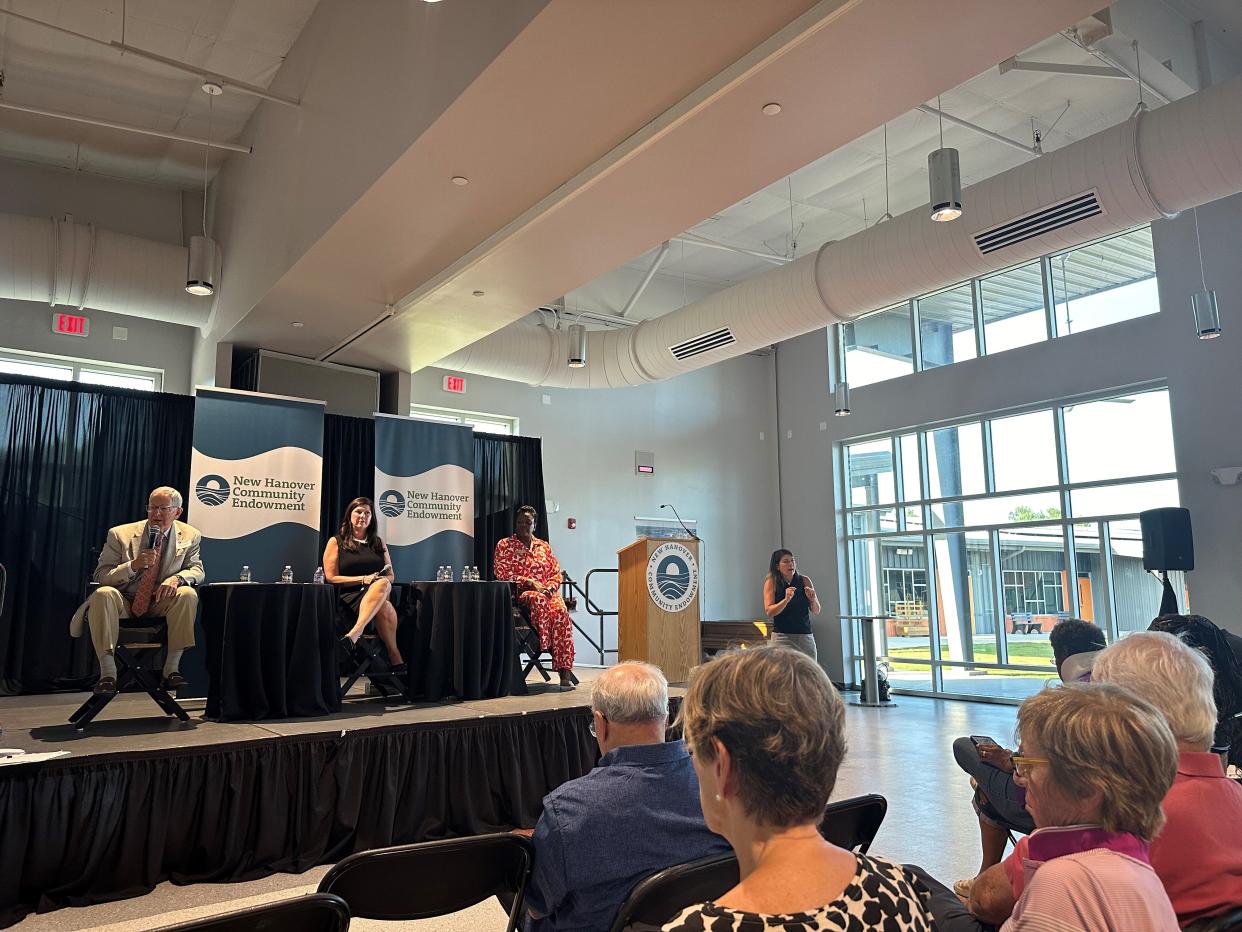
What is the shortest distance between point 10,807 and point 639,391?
8.11 metres

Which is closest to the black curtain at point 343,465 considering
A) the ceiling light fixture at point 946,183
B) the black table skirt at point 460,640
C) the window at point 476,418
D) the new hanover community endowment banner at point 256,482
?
the new hanover community endowment banner at point 256,482

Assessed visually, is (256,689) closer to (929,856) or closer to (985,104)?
(929,856)

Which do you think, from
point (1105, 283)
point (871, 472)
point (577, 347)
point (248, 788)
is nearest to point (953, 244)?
point (577, 347)

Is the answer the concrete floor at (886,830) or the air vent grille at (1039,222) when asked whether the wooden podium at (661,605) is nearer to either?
the concrete floor at (886,830)

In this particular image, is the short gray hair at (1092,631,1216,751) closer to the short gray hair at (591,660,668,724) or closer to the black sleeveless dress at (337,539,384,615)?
the short gray hair at (591,660,668,724)

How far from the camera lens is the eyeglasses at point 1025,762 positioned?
132 cm

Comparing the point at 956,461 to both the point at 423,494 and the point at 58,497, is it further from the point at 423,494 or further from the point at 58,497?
the point at 58,497

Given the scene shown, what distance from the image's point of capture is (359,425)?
7445 millimetres

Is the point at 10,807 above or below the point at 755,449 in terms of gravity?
below

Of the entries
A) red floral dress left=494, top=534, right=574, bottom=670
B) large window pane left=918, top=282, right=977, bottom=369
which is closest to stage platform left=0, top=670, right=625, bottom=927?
red floral dress left=494, top=534, right=574, bottom=670

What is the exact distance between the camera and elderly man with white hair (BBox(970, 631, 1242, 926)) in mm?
1458

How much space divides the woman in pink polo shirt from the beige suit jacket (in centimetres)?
388

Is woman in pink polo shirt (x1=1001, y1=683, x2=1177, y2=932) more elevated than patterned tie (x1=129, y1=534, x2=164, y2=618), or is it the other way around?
patterned tie (x1=129, y1=534, x2=164, y2=618)

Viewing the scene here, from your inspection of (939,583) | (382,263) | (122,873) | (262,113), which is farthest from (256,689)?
(939,583)
